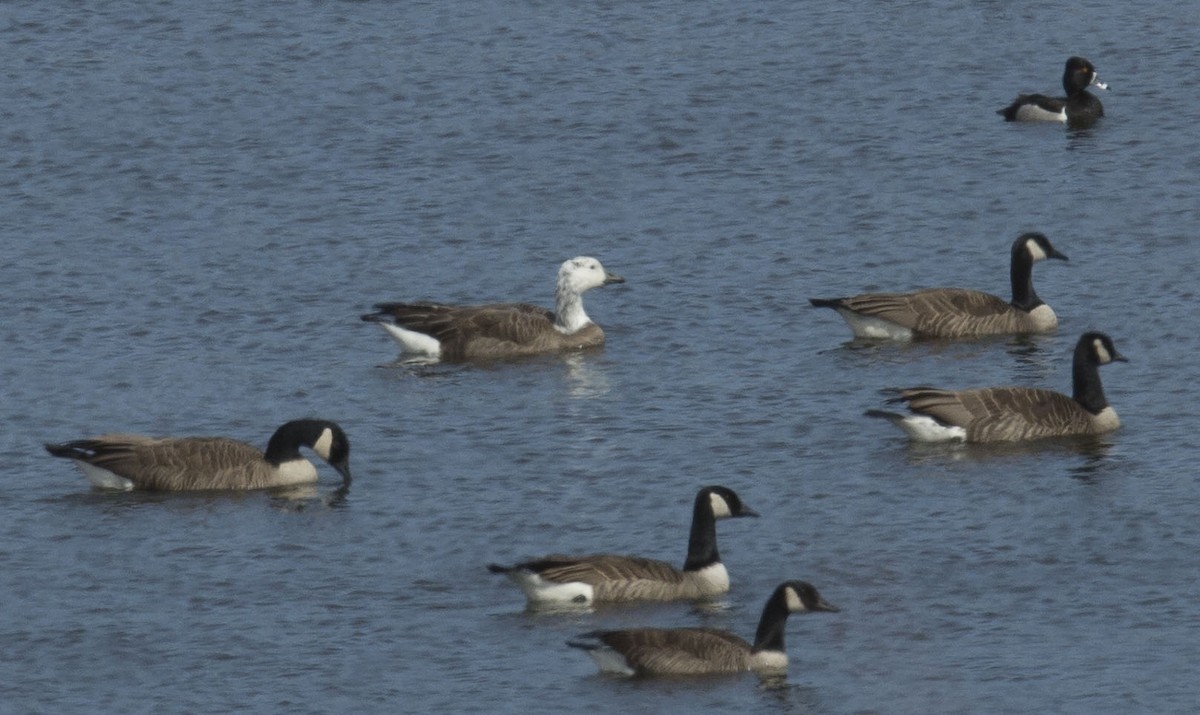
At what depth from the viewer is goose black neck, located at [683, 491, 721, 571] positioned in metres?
20.7

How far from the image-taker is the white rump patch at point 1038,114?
39.5 meters

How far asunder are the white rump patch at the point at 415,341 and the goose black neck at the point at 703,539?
8.43 metres

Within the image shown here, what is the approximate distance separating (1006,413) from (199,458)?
7.45 meters

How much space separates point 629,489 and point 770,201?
12.3 metres

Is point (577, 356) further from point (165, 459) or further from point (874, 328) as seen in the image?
point (165, 459)

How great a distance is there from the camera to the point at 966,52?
145 feet

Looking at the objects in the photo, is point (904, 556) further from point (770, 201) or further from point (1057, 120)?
point (1057, 120)

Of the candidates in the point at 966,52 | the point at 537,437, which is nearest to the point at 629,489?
the point at 537,437

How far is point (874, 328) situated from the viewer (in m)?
28.9

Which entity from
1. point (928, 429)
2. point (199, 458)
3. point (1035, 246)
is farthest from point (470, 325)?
point (1035, 246)

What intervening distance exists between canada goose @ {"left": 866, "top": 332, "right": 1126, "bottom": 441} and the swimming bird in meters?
14.5

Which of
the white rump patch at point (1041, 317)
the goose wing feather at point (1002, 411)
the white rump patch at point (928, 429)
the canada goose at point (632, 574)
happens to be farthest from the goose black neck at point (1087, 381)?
the canada goose at point (632, 574)

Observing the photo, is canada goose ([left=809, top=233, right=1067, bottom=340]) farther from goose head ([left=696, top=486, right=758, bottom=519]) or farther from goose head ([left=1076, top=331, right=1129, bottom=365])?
goose head ([left=696, top=486, right=758, bottom=519])

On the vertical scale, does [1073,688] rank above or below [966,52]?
below
